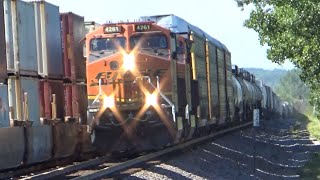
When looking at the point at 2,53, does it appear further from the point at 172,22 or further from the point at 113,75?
the point at 172,22

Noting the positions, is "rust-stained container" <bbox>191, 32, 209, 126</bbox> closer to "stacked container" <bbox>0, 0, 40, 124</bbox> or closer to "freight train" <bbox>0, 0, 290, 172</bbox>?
"freight train" <bbox>0, 0, 290, 172</bbox>

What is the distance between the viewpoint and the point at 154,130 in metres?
16.3

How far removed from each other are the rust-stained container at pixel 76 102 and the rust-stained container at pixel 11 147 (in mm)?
3513

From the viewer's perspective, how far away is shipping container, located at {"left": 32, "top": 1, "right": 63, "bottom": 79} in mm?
14172

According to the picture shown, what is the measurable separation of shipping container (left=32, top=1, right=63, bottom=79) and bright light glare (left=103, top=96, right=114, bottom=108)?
1375 millimetres

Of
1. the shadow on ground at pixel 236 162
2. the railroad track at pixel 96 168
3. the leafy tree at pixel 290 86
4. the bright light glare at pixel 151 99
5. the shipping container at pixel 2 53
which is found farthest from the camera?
the leafy tree at pixel 290 86

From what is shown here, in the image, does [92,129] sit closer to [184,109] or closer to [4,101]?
[184,109]

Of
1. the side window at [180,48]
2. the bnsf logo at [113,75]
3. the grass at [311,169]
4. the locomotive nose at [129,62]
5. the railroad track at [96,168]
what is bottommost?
the grass at [311,169]

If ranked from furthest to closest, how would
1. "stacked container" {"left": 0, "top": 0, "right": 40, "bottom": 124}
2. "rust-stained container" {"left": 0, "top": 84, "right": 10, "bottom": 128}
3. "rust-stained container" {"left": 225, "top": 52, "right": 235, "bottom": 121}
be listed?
"rust-stained container" {"left": 225, "top": 52, "right": 235, "bottom": 121} < "stacked container" {"left": 0, "top": 0, "right": 40, "bottom": 124} < "rust-stained container" {"left": 0, "top": 84, "right": 10, "bottom": 128}

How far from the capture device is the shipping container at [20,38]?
1259cm

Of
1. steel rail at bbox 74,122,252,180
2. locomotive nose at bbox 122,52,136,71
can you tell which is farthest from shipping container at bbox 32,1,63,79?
steel rail at bbox 74,122,252,180

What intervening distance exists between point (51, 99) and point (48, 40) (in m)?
1.39

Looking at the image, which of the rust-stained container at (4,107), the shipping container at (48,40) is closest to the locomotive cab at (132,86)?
the shipping container at (48,40)

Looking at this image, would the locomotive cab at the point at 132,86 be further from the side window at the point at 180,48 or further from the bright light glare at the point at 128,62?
the side window at the point at 180,48
